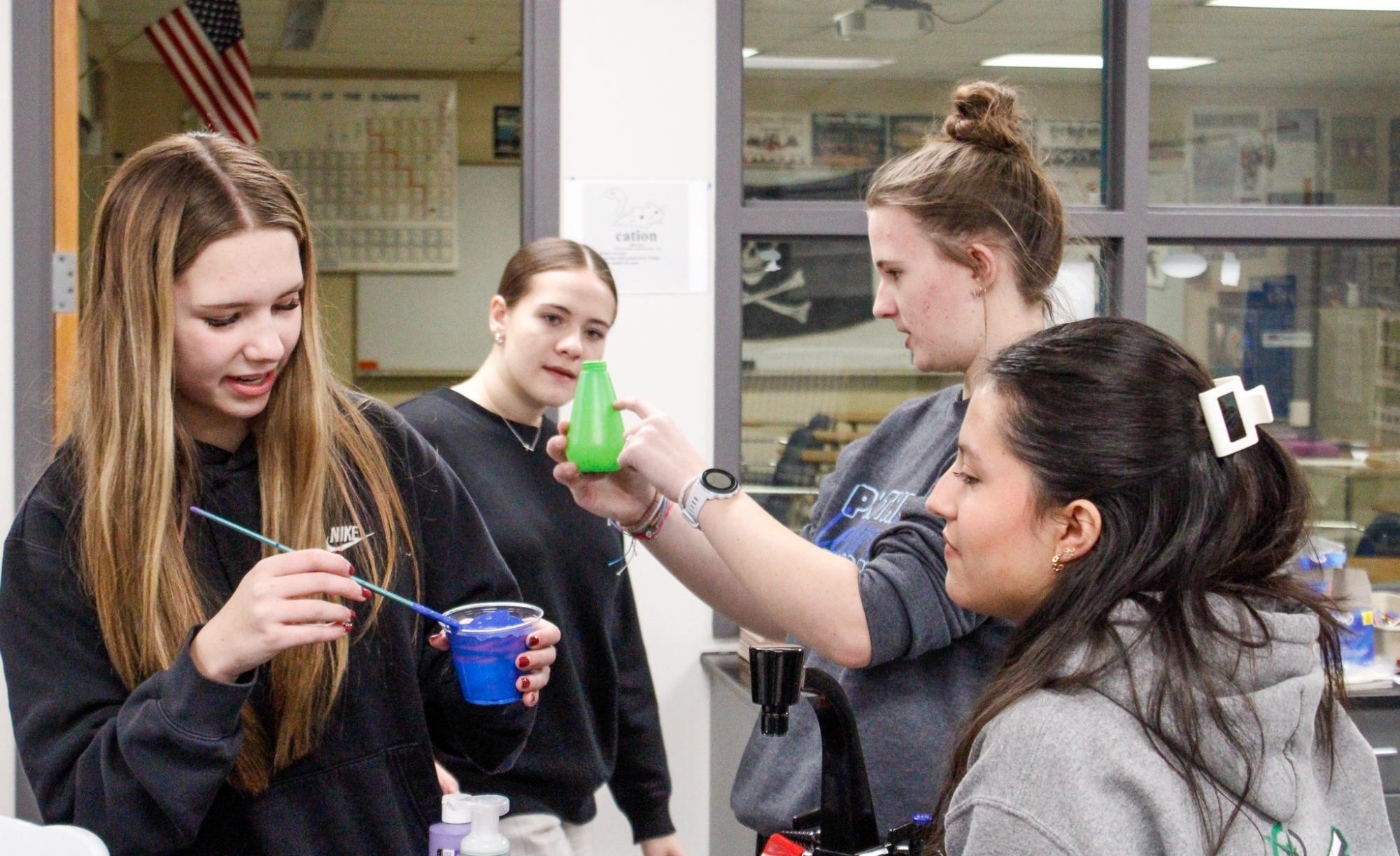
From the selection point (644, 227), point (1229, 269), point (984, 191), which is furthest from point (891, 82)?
point (984, 191)

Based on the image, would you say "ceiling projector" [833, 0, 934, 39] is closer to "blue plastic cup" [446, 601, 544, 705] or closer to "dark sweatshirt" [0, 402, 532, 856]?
"dark sweatshirt" [0, 402, 532, 856]

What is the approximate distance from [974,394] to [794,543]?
0.34 meters

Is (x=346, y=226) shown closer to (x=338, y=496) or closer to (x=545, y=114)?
(x=545, y=114)

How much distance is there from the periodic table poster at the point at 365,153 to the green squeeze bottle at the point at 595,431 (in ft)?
13.9

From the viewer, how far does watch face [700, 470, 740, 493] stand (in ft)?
4.88

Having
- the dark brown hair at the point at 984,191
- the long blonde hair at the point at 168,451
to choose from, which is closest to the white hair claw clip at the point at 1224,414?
the dark brown hair at the point at 984,191

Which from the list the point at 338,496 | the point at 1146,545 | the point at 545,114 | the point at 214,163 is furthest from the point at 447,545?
the point at 545,114

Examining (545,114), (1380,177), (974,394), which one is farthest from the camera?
(1380,177)

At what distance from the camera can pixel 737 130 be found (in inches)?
114

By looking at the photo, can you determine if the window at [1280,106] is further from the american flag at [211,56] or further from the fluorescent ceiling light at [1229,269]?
the american flag at [211,56]

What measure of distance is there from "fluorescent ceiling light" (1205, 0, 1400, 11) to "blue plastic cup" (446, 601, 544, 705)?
2743mm

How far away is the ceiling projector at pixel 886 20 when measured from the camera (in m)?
3.16

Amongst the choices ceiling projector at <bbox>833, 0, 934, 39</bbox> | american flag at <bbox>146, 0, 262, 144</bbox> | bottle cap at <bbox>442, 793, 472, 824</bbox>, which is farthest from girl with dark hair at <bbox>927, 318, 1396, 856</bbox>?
american flag at <bbox>146, 0, 262, 144</bbox>

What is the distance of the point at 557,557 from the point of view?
7.14 feet
